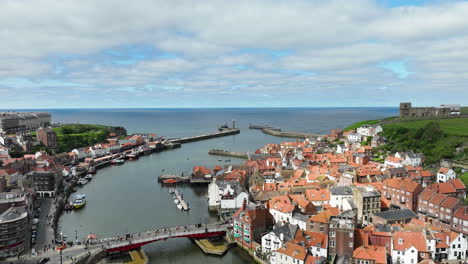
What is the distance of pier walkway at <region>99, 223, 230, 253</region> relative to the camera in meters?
32.2

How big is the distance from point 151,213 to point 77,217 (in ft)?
29.5

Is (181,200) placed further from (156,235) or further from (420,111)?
(420,111)

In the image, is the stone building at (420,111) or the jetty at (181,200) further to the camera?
the stone building at (420,111)

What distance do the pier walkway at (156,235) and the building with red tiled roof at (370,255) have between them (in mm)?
13834

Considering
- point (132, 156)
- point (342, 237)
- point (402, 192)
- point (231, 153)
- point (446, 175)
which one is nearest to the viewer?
point (342, 237)

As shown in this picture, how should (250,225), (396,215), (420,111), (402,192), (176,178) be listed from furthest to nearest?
(420,111) → (176,178) → (402,192) → (396,215) → (250,225)

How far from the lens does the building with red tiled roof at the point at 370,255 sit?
2658 cm

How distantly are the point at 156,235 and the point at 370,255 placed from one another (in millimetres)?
19473

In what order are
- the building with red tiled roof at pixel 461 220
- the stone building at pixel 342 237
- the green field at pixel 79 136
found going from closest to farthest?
the stone building at pixel 342 237, the building with red tiled roof at pixel 461 220, the green field at pixel 79 136

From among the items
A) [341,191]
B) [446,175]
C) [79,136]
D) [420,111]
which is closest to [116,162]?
[79,136]

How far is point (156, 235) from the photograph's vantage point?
111 feet

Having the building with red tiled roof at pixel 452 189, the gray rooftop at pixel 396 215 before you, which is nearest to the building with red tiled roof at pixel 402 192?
the building with red tiled roof at pixel 452 189

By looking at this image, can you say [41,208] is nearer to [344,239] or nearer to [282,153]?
[344,239]

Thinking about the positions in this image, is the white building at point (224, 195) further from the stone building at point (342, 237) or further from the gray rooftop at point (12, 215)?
the gray rooftop at point (12, 215)
